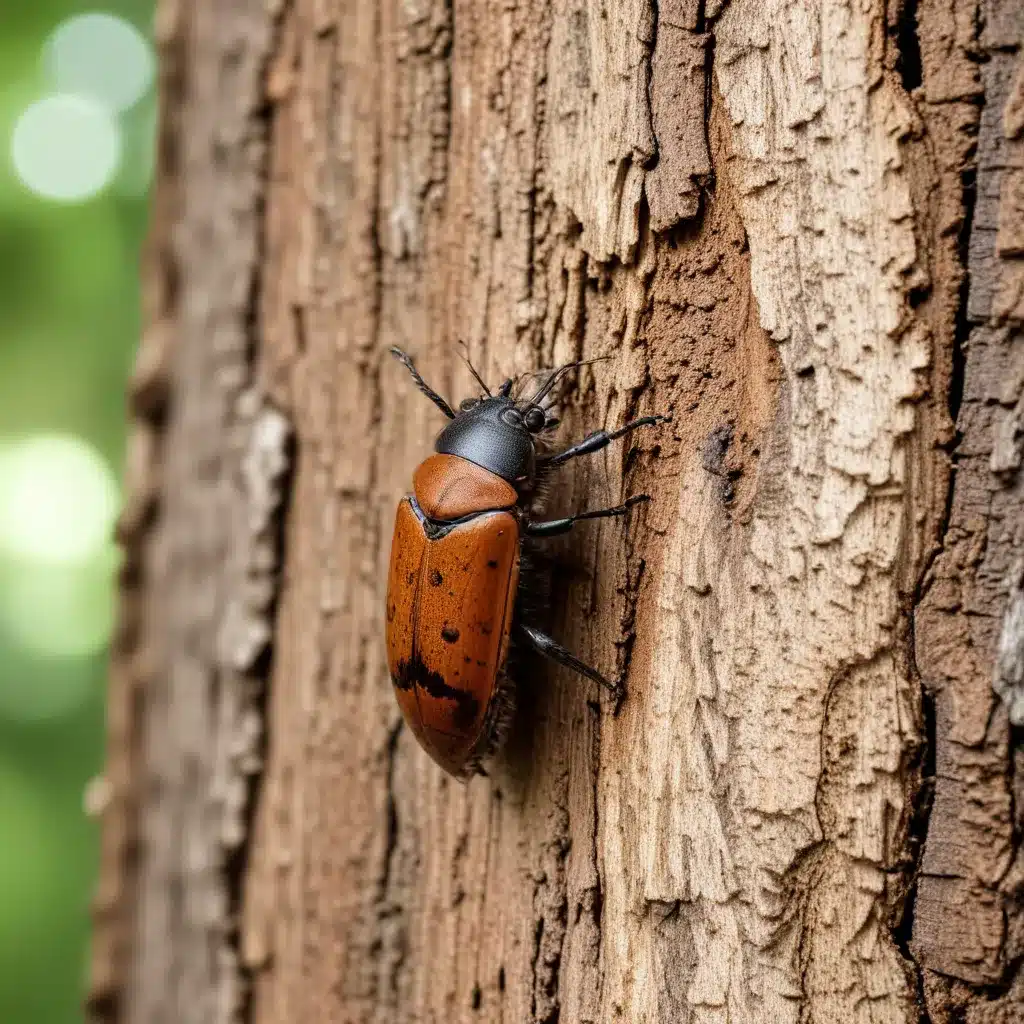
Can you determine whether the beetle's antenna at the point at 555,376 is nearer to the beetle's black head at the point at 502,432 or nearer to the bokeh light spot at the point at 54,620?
the beetle's black head at the point at 502,432

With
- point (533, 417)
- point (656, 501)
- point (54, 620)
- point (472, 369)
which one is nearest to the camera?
point (656, 501)

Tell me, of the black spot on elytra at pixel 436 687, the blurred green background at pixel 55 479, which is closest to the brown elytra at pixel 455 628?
the black spot on elytra at pixel 436 687

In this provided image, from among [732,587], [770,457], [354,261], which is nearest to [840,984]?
[732,587]

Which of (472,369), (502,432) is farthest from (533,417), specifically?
(472,369)

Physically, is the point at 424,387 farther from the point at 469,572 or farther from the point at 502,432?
the point at 469,572

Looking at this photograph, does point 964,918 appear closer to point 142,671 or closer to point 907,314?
point 907,314
